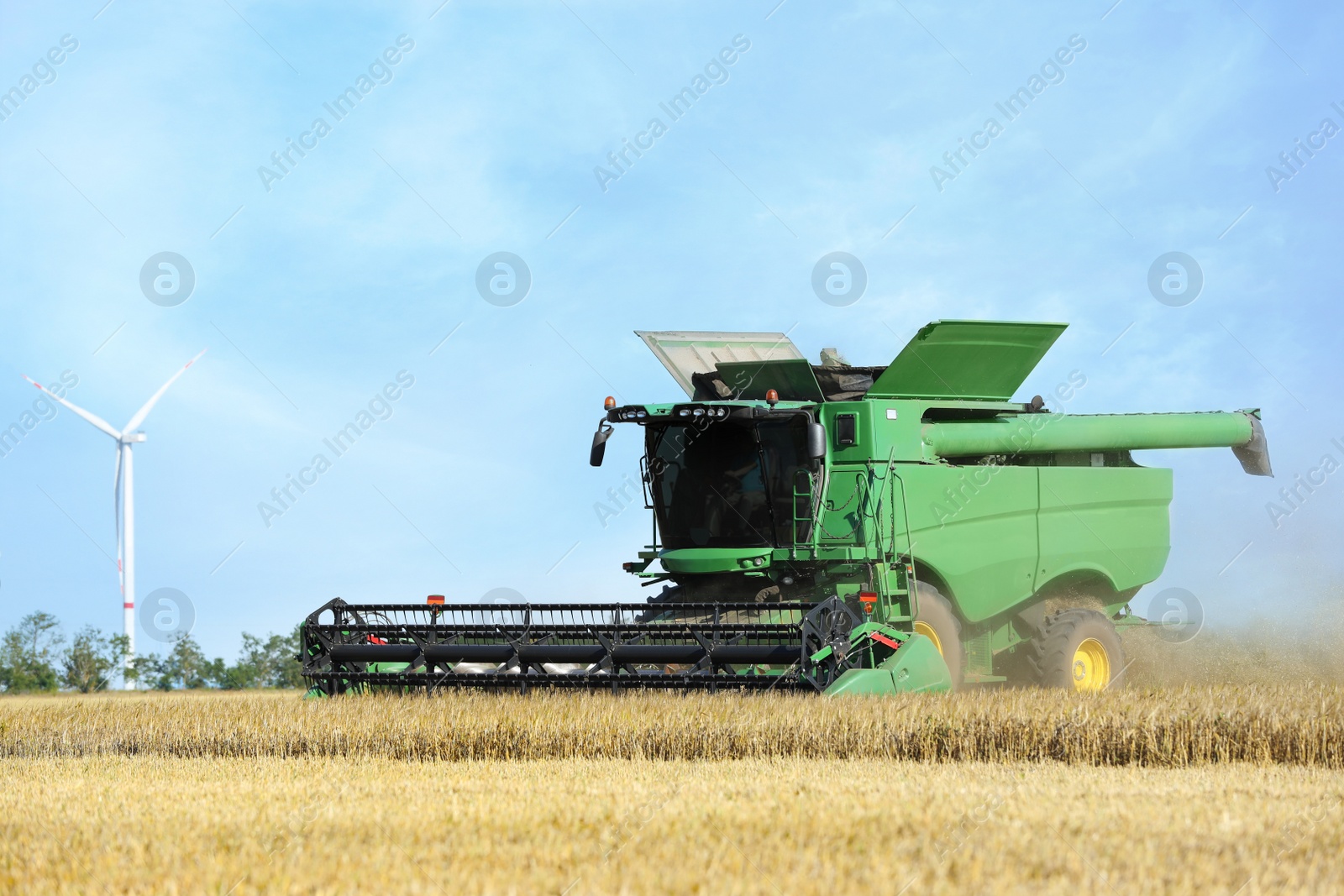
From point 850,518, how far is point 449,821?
6.19m

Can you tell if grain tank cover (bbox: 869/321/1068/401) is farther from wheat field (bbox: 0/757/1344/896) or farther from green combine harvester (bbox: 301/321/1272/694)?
wheat field (bbox: 0/757/1344/896)

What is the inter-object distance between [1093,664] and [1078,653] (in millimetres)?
304

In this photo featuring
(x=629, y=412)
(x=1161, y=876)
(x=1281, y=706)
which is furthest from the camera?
(x=629, y=412)

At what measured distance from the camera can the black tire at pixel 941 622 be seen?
1134 centimetres

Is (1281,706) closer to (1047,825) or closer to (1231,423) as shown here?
(1047,825)

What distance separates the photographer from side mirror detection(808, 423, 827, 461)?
10.5 metres

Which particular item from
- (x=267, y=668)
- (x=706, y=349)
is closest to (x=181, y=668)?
(x=267, y=668)

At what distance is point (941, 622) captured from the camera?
1148 cm

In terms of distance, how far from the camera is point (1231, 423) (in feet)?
47.7

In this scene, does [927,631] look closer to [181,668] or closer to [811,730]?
[811,730]

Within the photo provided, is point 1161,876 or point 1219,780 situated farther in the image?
point 1219,780

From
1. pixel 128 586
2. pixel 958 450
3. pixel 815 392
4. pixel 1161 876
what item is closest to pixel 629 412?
pixel 815 392

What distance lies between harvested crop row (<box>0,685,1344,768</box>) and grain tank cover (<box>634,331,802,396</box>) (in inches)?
167

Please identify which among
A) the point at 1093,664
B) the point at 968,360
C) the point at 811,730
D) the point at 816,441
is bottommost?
the point at 811,730
